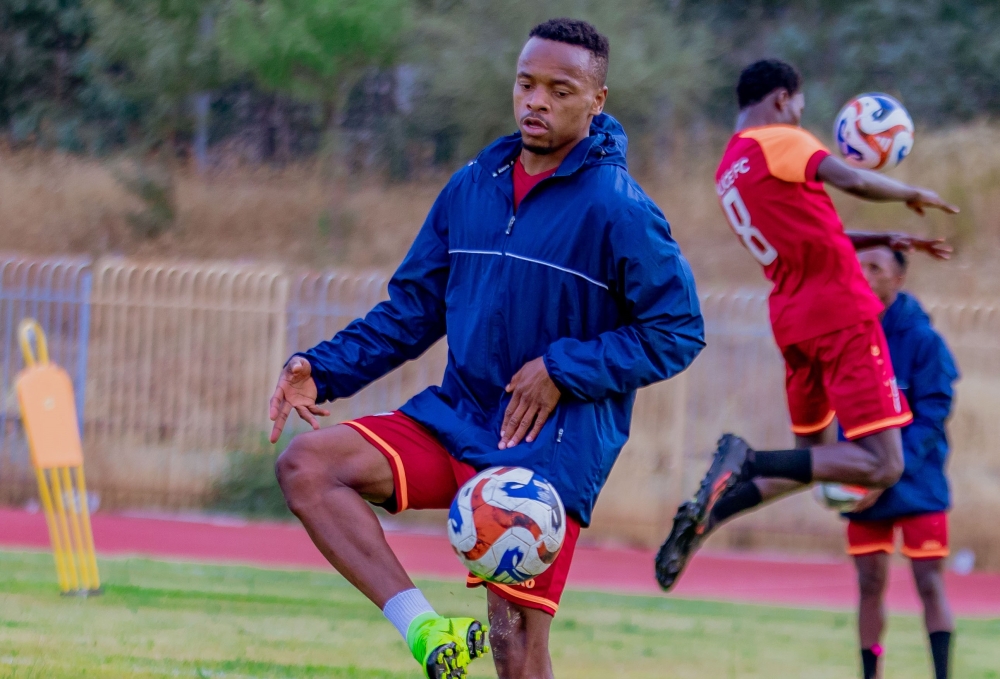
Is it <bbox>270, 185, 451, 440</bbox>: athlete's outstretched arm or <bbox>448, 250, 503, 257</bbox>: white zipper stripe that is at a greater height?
<bbox>448, 250, 503, 257</bbox>: white zipper stripe

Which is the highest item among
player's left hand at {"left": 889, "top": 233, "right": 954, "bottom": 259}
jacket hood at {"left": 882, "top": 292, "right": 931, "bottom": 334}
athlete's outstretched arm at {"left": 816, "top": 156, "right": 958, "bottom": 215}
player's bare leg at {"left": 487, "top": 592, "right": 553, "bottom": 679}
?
athlete's outstretched arm at {"left": 816, "top": 156, "right": 958, "bottom": 215}

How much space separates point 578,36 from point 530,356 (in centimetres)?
104

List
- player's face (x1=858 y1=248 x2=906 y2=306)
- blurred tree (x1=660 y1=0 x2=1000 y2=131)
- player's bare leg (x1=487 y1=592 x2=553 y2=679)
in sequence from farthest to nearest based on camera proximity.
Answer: blurred tree (x1=660 y1=0 x2=1000 y2=131)
player's face (x1=858 y1=248 x2=906 y2=306)
player's bare leg (x1=487 y1=592 x2=553 y2=679)

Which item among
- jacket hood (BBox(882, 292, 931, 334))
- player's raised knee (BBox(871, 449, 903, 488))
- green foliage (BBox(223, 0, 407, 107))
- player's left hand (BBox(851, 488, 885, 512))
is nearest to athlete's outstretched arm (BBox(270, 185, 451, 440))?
player's raised knee (BBox(871, 449, 903, 488))

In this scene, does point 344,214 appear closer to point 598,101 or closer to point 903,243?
point 903,243

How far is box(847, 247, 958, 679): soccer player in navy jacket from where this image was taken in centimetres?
595

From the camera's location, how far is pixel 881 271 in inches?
245

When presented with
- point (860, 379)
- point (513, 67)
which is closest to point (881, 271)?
point (860, 379)

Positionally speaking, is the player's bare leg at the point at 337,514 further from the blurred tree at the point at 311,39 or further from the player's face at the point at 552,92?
the blurred tree at the point at 311,39

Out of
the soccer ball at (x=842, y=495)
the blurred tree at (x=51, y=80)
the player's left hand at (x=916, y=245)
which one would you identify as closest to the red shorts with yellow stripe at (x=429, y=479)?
the soccer ball at (x=842, y=495)

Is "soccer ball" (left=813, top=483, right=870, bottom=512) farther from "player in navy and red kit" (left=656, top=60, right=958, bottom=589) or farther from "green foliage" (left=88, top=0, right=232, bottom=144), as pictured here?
"green foliage" (left=88, top=0, right=232, bottom=144)

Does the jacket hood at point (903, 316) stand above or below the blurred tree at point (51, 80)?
above

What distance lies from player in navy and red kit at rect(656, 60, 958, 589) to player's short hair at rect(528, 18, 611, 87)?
68.6 inches

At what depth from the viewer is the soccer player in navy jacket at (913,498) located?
19.5 feet
